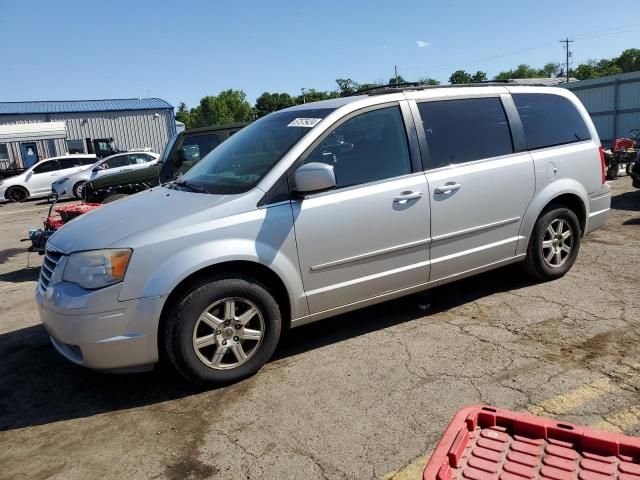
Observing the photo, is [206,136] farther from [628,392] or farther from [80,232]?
[628,392]

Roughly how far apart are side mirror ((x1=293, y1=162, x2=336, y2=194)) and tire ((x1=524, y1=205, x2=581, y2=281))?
7.68ft

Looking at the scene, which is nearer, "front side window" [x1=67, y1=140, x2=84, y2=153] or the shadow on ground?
the shadow on ground

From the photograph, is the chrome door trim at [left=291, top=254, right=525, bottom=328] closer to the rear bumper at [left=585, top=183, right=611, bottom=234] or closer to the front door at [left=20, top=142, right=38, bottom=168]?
the rear bumper at [left=585, top=183, right=611, bottom=234]

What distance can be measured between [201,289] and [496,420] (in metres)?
2.00

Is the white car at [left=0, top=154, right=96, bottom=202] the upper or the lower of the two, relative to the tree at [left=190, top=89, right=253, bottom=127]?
lower

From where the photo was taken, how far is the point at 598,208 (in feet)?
17.3

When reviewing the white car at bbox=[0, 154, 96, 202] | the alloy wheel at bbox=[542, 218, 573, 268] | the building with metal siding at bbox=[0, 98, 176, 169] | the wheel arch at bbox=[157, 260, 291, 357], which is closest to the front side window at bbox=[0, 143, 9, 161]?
the building with metal siding at bbox=[0, 98, 176, 169]

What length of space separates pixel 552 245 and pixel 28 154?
32488 mm

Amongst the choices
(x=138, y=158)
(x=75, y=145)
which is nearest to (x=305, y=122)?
(x=138, y=158)

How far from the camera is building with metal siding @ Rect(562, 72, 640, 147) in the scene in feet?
76.2

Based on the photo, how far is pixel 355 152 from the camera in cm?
396

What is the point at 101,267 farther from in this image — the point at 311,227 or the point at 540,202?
the point at 540,202

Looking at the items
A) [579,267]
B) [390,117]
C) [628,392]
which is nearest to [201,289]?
[390,117]

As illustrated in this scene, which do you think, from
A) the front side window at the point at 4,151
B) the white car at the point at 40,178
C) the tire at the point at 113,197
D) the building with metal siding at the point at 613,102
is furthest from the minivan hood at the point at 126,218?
the front side window at the point at 4,151
